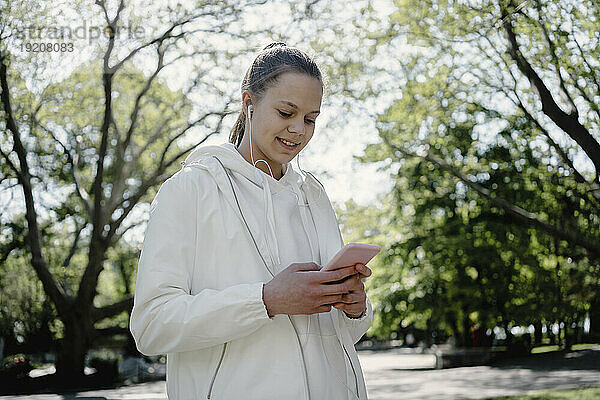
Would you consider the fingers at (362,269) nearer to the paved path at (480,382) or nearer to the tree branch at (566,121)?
the tree branch at (566,121)

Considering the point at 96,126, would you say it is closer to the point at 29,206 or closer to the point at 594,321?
the point at 29,206

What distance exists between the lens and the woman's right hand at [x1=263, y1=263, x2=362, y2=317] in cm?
141

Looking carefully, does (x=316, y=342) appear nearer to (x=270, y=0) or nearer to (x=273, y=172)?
(x=273, y=172)

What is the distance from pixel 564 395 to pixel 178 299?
11335mm

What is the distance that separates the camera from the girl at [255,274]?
1.42m

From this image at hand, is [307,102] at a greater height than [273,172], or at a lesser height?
greater

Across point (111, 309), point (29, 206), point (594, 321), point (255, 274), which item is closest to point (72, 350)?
point (111, 309)

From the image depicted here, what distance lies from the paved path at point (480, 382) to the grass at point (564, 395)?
902 millimetres

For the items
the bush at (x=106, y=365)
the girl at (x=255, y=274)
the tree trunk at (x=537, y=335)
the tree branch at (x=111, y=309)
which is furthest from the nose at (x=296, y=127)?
the tree trunk at (x=537, y=335)

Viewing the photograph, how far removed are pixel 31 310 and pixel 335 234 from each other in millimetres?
19370

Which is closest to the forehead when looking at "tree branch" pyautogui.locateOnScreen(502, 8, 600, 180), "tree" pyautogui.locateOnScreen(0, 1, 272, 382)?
"tree branch" pyautogui.locateOnScreen(502, 8, 600, 180)

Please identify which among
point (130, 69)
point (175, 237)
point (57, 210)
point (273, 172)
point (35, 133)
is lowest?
point (175, 237)

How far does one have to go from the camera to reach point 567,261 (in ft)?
67.4

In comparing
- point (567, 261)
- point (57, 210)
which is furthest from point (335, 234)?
point (567, 261)
